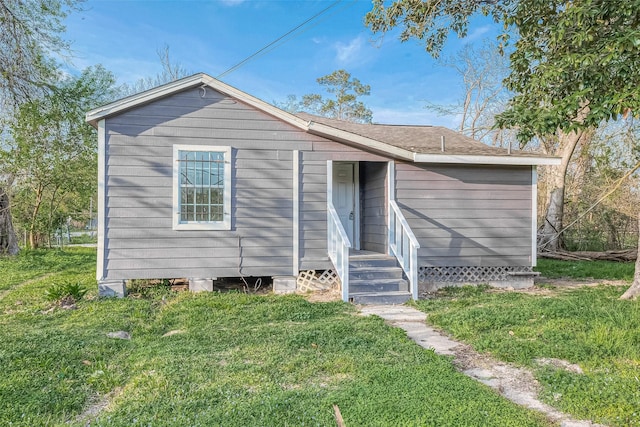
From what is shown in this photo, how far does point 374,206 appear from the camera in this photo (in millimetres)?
7879

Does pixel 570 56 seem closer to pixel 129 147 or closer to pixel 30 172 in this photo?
pixel 129 147

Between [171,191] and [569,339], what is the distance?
228 inches

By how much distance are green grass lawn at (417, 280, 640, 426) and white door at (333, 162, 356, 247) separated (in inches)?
106

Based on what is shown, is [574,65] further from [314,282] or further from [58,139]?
[58,139]

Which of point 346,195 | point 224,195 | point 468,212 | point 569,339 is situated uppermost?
point 346,195

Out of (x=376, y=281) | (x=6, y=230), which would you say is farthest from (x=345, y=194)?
(x=6, y=230)

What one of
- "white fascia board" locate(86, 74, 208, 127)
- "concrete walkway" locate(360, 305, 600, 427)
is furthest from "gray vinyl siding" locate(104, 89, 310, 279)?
"concrete walkway" locate(360, 305, 600, 427)

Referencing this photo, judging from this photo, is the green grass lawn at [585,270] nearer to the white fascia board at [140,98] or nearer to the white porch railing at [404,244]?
the white porch railing at [404,244]

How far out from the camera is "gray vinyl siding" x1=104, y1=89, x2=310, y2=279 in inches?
251

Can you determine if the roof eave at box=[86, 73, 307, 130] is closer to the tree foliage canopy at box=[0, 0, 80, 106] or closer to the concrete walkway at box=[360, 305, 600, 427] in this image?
the concrete walkway at box=[360, 305, 600, 427]

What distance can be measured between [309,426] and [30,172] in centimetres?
1343

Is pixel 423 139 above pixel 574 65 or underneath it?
underneath

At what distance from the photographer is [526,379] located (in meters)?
3.16

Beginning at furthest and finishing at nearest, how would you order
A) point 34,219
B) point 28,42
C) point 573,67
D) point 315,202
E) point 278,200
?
point 34,219
point 28,42
point 315,202
point 278,200
point 573,67
